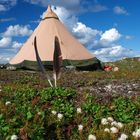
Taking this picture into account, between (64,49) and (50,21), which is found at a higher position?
(50,21)

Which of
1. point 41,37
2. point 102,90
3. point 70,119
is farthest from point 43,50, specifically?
point 70,119

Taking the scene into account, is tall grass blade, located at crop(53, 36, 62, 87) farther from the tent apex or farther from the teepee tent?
the tent apex

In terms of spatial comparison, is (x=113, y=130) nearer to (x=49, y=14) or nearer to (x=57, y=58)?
(x=57, y=58)

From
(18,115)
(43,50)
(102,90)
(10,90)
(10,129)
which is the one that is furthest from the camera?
(43,50)

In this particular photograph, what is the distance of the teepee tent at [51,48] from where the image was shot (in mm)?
43609

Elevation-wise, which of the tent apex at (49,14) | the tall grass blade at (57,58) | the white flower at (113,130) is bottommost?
the white flower at (113,130)

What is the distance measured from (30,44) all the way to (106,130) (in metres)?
36.0

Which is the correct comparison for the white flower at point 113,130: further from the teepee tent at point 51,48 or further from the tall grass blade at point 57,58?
the teepee tent at point 51,48

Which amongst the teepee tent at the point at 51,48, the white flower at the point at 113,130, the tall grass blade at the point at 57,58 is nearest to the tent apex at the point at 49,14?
the teepee tent at the point at 51,48

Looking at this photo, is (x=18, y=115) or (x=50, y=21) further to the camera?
(x=50, y=21)

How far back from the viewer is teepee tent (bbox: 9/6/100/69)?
4361 cm

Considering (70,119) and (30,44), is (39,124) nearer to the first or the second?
(70,119)

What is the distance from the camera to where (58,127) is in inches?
434

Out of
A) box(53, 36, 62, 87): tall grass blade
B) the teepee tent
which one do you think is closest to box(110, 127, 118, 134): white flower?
box(53, 36, 62, 87): tall grass blade
